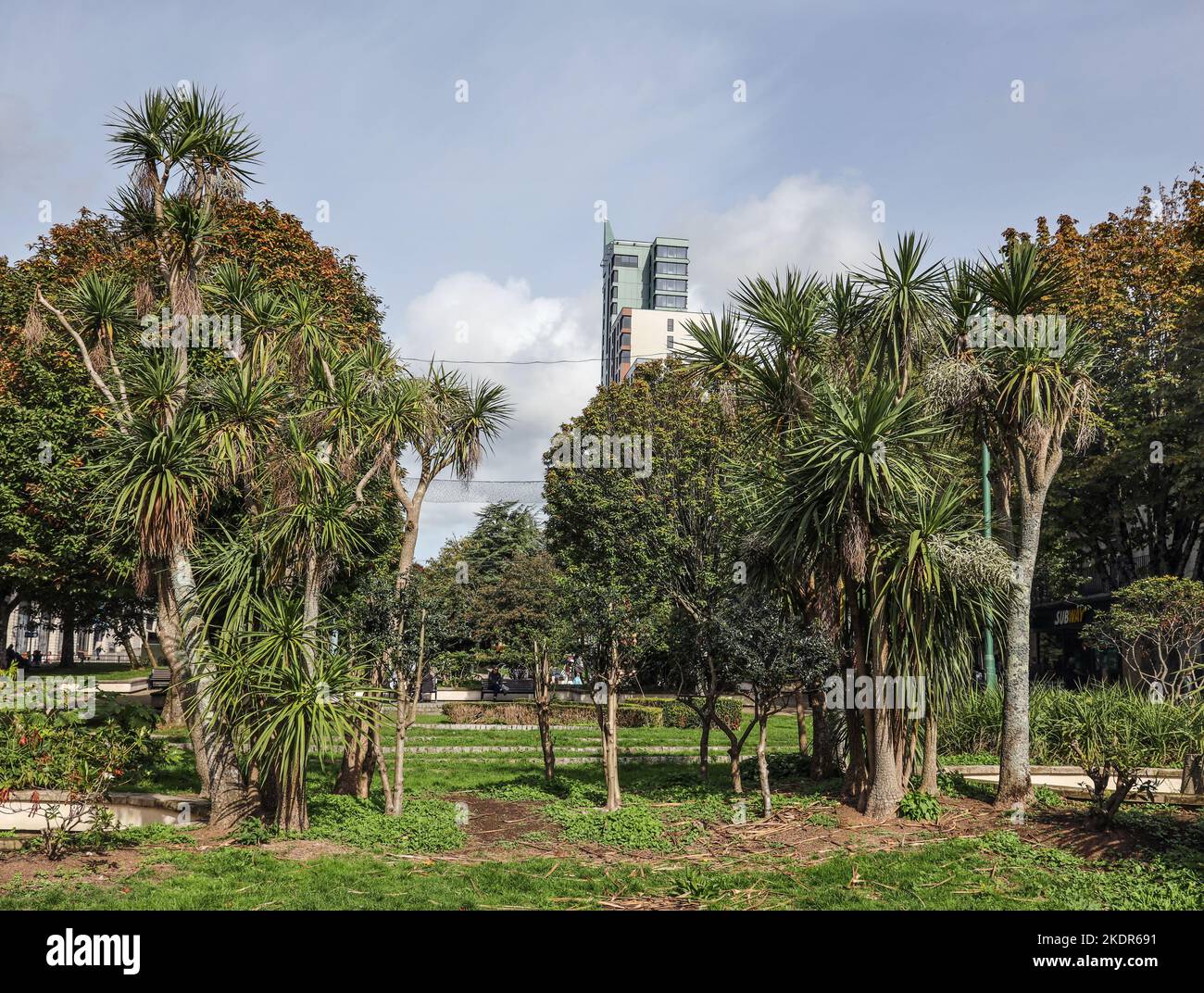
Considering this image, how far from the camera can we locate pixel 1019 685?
1272 centimetres

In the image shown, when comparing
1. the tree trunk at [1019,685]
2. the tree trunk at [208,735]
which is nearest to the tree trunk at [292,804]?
the tree trunk at [208,735]

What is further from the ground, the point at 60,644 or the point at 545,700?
the point at 545,700

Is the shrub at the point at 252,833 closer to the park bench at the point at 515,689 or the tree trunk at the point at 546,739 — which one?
the tree trunk at the point at 546,739

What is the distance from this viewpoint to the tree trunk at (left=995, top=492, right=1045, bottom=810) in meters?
12.5

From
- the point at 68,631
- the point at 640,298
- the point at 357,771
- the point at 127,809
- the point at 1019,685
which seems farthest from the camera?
the point at 640,298

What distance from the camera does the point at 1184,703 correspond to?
1659 centimetres

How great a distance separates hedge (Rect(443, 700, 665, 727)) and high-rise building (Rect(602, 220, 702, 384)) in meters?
69.9

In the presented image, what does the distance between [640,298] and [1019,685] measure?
132623 millimetres

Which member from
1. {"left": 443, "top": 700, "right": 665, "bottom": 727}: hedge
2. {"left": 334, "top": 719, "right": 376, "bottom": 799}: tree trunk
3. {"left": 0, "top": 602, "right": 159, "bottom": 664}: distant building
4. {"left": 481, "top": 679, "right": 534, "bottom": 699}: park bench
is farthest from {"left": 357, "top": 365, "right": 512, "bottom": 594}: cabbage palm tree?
{"left": 0, "top": 602, "right": 159, "bottom": 664}: distant building

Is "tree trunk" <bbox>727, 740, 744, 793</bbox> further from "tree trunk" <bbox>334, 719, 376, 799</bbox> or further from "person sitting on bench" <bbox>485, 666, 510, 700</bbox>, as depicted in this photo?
"person sitting on bench" <bbox>485, 666, 510, 700</bbox>

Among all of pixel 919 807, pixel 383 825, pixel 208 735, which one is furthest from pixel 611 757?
pixel 208 735

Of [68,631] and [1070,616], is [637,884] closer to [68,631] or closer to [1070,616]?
[1070,616]

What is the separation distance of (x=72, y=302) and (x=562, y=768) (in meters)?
11.3
